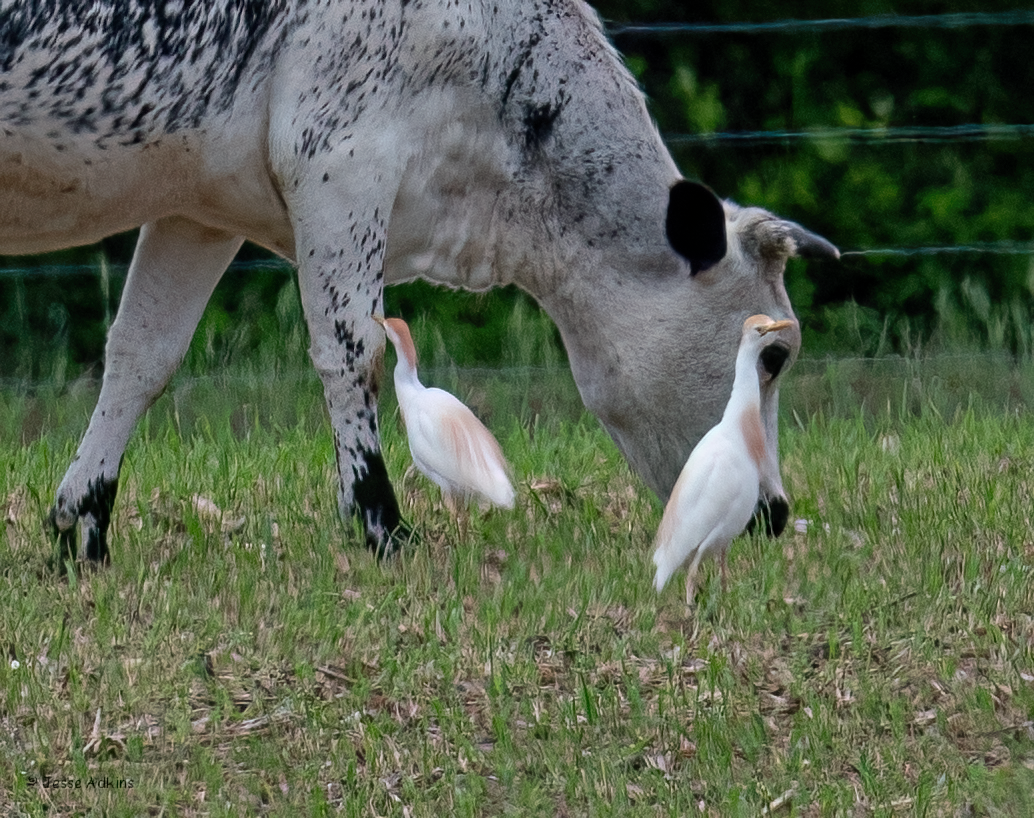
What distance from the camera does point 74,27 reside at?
4.52 meters

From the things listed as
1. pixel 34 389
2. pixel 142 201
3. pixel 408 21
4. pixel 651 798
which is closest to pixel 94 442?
pixel 142 201

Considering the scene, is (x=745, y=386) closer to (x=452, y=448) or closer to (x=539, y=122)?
(x=452, y=448)

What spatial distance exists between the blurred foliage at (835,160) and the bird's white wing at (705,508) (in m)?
3.80

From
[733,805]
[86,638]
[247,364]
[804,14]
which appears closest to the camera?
[733,805]

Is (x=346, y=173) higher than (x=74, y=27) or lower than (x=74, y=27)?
lower

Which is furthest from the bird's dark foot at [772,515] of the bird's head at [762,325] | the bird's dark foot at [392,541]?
the bird's dark foot at [392,541]

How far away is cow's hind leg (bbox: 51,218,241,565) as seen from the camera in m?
5.30

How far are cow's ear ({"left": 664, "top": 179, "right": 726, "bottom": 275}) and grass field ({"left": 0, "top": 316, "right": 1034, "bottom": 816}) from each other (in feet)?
2.75

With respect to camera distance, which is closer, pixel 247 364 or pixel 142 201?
pixel 142 201

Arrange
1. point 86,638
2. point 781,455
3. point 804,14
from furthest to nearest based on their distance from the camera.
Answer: point 804,14
point 781,455
point 86,638

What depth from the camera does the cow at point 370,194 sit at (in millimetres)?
4629

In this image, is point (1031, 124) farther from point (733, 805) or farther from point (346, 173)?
point (733, 805)

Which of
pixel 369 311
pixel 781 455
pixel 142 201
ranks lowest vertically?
pixel 781 455

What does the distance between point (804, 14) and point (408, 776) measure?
19.2ft
